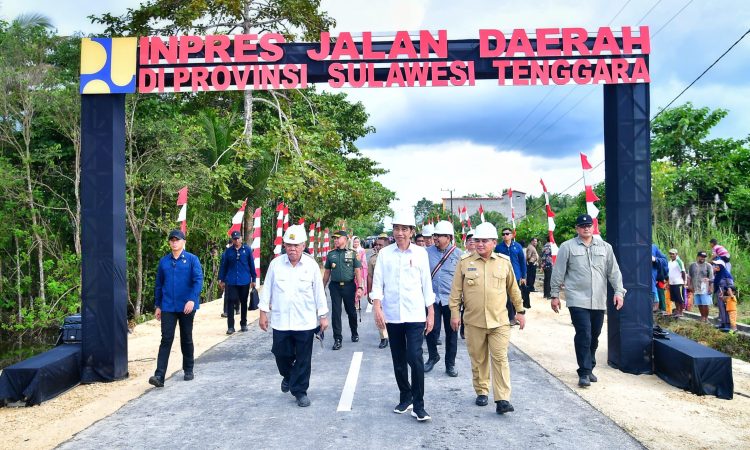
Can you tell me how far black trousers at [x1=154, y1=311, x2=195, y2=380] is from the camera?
7.09 meters

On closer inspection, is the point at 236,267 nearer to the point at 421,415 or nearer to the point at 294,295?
the point at 294,295

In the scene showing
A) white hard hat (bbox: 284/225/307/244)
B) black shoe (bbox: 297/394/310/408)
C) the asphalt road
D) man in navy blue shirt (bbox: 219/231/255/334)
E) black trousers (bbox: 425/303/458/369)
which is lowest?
the asphalt road

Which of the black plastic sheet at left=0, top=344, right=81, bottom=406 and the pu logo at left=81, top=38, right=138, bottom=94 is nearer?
the black plastic sheet at left=0, top=344, right=81, bottom=406

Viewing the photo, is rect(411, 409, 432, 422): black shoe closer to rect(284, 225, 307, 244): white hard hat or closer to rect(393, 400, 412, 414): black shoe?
rect(393, 400, 412, 414): black shoe

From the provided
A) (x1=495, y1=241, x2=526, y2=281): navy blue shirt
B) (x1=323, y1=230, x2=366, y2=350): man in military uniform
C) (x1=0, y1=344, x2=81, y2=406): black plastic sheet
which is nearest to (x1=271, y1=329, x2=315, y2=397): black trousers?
(x1=0, y1=344, x2=81, y2=406): black plastic sheet

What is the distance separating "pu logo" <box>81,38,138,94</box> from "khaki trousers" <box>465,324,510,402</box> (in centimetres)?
544

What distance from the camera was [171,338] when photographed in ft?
23.5

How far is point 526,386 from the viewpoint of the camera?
6.97 metres

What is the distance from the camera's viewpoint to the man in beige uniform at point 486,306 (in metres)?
5.93

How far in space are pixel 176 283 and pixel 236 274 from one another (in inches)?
168

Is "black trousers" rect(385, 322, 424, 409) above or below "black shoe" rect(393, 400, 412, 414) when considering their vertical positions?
above

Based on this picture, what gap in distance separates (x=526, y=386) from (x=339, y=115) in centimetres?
2766

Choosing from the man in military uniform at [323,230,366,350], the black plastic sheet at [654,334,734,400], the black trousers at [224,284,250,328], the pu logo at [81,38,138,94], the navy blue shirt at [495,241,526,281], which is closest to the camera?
the black plastic sheet at [654,334,734,400]

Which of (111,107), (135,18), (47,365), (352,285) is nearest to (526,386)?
(352,285)
